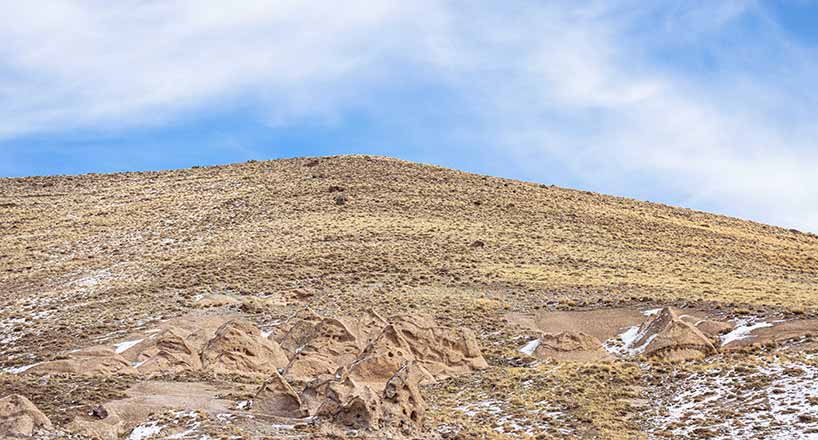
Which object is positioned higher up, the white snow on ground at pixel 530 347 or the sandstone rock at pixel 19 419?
the white snow on ground at pixel 530 347

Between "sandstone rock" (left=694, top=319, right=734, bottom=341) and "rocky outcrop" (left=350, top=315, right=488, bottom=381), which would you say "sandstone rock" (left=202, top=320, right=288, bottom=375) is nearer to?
"rocky outcrop" (left=350, top=315, right=488, bottom=381)

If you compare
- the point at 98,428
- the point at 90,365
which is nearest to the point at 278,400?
the point at 98,428

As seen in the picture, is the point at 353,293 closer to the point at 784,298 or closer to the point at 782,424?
the point at 784,298

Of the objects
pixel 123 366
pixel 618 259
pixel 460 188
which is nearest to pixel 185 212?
pixel 460 188

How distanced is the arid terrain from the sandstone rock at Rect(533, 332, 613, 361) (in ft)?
0.30

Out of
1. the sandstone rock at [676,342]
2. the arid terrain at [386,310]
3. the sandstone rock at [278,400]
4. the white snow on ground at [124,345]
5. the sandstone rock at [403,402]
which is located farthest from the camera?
the white snow on ground at [124,345]

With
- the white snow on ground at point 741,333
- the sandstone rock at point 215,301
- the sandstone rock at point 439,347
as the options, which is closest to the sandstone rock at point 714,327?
the white snow on ground at point 741,333

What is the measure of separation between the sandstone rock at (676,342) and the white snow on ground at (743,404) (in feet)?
6.70

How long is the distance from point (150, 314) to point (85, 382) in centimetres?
1349

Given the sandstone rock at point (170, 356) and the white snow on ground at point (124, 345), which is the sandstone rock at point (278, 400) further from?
the white snow on ground at point (124, 345)

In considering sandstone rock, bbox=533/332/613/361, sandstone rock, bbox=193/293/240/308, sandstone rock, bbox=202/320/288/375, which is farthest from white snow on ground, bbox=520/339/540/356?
sandstone rock, bbox=193/293/240/308

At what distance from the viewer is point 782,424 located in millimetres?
20453

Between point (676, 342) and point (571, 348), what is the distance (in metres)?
3.33

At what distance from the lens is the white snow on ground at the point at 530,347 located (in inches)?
1211
